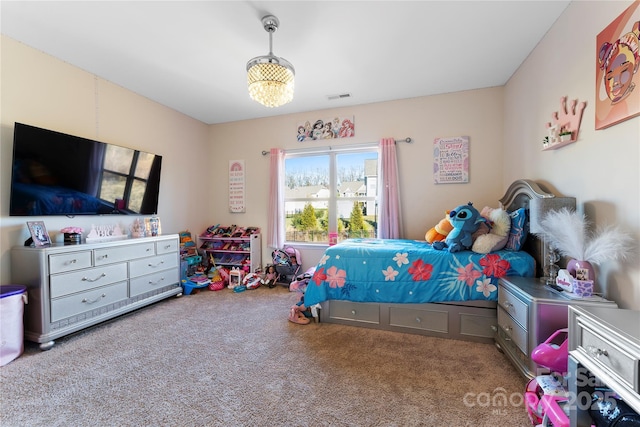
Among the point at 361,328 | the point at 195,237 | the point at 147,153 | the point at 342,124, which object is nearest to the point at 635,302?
the point at 361,328

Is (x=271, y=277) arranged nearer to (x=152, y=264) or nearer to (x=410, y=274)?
(x=152, y=264)

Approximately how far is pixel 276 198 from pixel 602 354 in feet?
→ 11.3

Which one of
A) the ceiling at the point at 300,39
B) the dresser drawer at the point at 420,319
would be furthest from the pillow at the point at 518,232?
the ceiling at the point at 300,39

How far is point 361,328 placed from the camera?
7.63 feet

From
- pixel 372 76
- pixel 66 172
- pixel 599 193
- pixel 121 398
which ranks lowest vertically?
pixel 121 398

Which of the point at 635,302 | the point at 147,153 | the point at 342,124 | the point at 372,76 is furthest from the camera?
the point at 342,124

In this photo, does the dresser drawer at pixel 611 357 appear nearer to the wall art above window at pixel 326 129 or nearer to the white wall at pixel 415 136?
the white wall at pixel 415 136

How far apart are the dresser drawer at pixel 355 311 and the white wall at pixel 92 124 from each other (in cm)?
262

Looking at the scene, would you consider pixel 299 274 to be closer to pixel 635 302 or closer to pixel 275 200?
pixel 275 200

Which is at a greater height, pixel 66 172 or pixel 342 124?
pixel 342 124

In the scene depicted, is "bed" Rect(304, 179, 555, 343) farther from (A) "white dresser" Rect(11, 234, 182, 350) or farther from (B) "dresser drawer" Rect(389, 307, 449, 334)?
(A) "white dresser" Rect(11, 234, 182, 350)

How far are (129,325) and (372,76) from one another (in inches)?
137

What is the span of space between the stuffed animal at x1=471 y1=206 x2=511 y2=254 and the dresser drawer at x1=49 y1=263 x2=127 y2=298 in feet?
10.8

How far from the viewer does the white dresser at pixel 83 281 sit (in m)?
1.99
